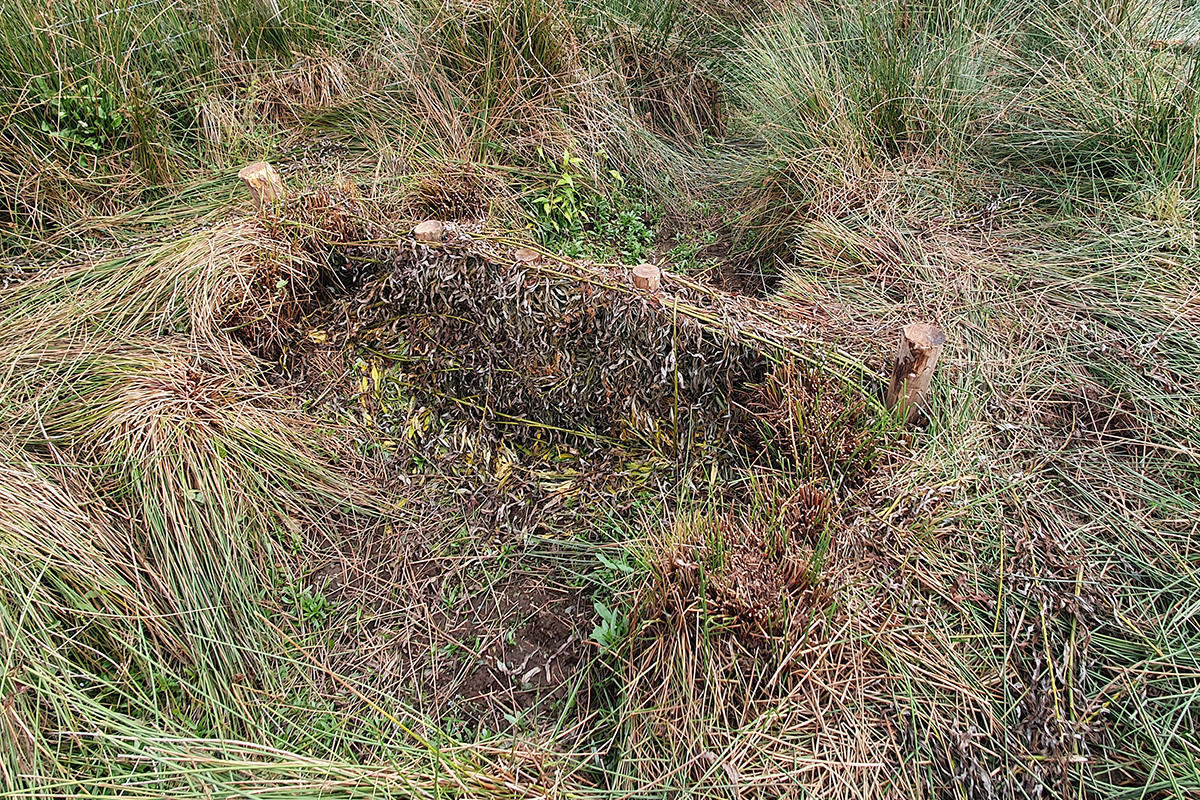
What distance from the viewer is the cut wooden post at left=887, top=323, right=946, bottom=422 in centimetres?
209

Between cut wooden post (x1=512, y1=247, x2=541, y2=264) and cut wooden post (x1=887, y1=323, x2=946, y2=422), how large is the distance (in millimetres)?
1177

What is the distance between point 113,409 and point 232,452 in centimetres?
39

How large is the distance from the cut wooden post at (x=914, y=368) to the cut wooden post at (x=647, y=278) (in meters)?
0.73

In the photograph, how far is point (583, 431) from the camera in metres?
2.53

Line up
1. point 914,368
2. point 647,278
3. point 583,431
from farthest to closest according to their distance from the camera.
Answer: point 583,431 → point 647,278 → point 914,368

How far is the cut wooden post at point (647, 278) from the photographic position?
2398mm

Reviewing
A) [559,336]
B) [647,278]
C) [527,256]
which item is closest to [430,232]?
[527,256]

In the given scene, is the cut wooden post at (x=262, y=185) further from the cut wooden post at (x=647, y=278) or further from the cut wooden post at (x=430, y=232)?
the cut wooden post at (x=647, y=278)

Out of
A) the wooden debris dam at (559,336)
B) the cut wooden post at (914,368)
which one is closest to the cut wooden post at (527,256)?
the wooden debris dam at (559,336)

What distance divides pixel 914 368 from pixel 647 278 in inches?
32.1

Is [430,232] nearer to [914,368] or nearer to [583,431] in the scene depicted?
[583,431]

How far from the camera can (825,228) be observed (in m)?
3.00

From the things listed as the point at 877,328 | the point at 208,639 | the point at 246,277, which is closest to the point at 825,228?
the point at 877,328

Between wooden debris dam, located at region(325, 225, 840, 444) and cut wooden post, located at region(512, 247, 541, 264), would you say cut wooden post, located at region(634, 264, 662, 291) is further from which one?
cut wooden post, located at region(512, 247, 541, 264)
